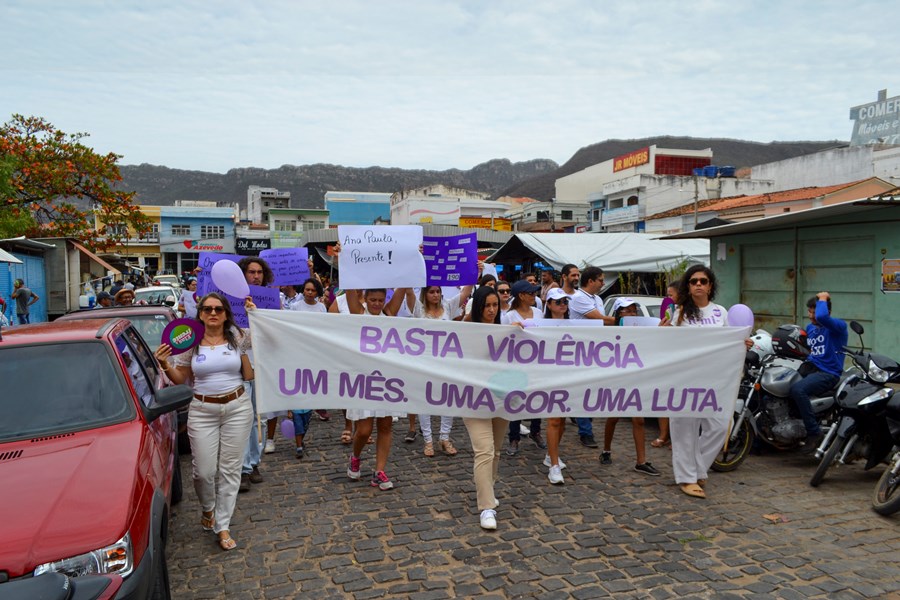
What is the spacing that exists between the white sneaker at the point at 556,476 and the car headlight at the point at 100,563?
12.4 feet

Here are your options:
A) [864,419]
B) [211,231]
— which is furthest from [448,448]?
[211,231]

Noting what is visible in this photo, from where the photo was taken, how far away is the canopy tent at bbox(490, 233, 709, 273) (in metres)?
16.2

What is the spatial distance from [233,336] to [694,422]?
3.96 m

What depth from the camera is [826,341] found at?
597 cm

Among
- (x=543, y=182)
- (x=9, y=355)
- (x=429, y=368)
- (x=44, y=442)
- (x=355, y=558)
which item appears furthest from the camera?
(x=543, y=182)

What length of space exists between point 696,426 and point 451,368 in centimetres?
229

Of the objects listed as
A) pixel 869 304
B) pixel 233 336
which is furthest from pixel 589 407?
pixel 869 304

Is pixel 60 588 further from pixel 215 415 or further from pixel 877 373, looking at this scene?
pixel 877 373

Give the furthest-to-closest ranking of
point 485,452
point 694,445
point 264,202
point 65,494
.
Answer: point 264,202, point 694,445, point 485,452, point 65,494

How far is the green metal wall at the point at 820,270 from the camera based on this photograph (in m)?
8.19

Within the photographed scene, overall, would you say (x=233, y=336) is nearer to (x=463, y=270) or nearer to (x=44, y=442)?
(x=44, y=442)

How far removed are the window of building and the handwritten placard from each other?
63.2 meters

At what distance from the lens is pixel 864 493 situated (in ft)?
17.9

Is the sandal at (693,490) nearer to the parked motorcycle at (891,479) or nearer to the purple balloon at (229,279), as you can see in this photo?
the parked motorcycle at (891,479)
